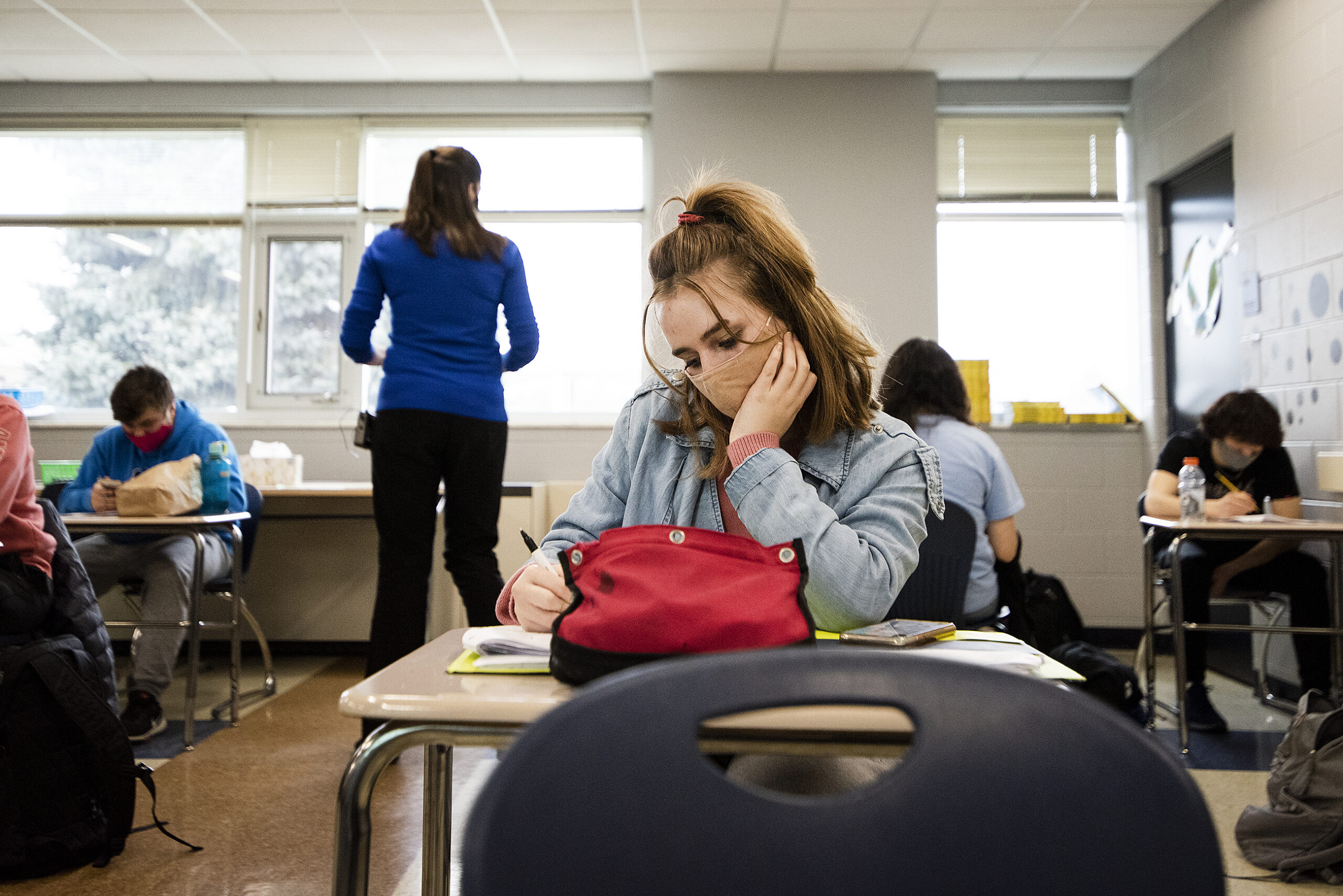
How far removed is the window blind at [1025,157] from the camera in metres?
4.69

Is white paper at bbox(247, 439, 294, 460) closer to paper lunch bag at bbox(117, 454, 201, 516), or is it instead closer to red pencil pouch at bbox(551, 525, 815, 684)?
paper lunch bag at bbox(117, 454, 201, 516)

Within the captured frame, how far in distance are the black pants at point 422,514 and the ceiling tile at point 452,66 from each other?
255cm

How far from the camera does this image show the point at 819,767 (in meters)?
0.90

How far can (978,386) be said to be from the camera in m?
4.43

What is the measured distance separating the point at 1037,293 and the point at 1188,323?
28.7 inches

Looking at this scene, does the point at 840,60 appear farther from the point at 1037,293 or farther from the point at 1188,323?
the point at 1188,323

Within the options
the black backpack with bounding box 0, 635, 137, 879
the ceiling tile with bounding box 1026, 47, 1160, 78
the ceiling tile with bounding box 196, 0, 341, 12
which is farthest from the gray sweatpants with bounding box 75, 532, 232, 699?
the ceiling tile with bounding box 1026, 47, 1160, 78

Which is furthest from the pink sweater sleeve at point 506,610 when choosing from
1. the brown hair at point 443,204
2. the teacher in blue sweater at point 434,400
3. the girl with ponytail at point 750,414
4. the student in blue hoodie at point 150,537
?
the student in blue hoodie at point 150,537

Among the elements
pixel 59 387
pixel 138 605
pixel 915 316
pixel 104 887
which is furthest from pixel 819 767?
pixel 59 387

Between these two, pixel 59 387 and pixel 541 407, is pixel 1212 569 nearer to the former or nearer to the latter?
pixel 541 407

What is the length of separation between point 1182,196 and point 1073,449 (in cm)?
123

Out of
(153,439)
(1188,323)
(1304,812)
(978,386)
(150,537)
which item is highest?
(1188,323)

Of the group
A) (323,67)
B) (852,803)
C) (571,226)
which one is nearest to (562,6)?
(571,226)

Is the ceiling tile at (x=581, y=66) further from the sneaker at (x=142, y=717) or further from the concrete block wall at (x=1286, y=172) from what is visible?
the sneaker at (x=142, y=717)
